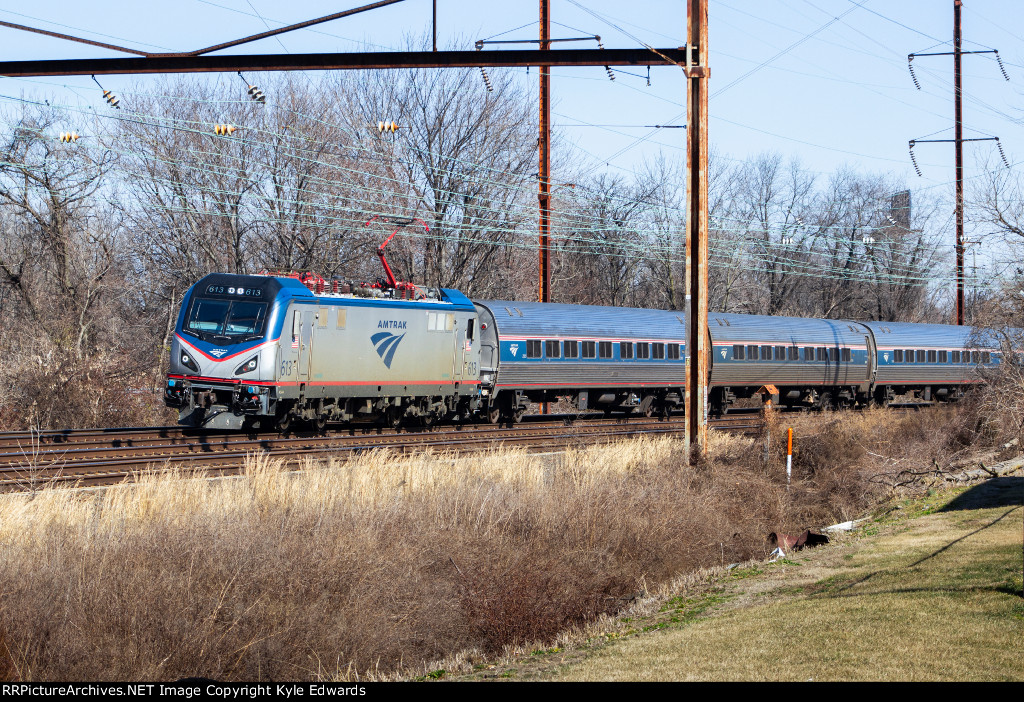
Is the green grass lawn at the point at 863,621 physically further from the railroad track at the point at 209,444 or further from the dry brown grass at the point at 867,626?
the railroad track at the point at 209,444

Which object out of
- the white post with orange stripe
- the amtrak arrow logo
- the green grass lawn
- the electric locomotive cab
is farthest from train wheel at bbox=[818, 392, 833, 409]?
the green grass lawn

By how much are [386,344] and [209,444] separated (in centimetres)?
524

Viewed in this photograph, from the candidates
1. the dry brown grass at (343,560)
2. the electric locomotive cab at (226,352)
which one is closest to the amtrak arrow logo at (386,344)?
the electric locomotive cab at (226,352)

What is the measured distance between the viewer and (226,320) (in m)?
19.8

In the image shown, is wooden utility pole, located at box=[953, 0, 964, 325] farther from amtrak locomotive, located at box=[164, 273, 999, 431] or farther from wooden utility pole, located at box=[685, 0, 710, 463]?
wooden utility pole, located at box=[685, 0, 710, 463]

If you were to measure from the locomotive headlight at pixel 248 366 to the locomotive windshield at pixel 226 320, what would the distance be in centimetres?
44

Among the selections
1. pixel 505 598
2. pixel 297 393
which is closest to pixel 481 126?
pixel 297 393

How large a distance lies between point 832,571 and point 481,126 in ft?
107

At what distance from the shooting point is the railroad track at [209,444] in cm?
1468

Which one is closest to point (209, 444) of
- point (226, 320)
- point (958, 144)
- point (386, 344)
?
point (226, 320)

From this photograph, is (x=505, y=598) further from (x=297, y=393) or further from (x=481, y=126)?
(x=481, y=126)

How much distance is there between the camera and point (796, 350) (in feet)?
108

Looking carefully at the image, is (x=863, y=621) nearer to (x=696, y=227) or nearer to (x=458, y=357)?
(x=696, y=227)

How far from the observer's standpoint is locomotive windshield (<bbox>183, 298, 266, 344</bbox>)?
771 inches
